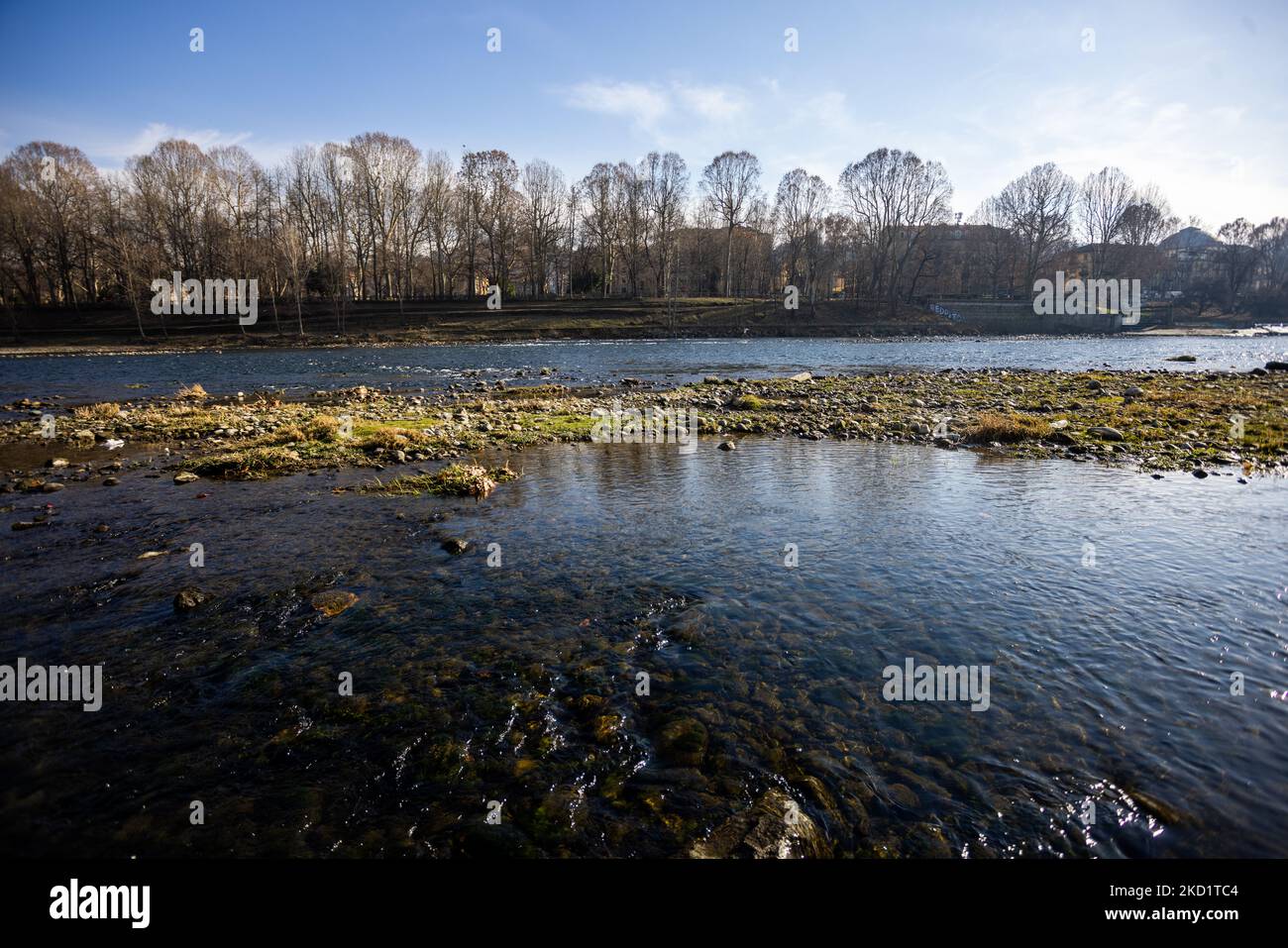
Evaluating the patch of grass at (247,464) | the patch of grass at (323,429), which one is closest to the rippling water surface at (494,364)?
the patch of grass at (323,429)

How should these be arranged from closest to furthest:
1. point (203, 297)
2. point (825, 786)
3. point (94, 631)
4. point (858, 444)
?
point (825, 786)
point (94, 631)
point (858, 444)
point (203, 297)

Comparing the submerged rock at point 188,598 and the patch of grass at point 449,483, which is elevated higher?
the patch of grass at point 449,483

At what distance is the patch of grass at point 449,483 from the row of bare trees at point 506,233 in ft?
205

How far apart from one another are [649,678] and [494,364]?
36522 millimetres

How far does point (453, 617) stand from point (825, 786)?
4298mm

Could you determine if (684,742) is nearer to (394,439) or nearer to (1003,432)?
(394,439)

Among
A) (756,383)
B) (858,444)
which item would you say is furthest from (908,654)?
(756,383)

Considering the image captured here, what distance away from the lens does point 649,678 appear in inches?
231

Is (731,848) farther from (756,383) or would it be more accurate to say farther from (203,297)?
(203,297)

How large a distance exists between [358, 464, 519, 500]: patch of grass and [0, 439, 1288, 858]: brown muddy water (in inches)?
40.1

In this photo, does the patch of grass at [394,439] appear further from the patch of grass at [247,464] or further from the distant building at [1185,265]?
the distant building at [1185,265]

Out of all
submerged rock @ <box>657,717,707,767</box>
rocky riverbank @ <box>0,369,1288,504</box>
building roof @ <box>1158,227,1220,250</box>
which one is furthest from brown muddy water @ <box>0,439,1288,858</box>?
building roof @ <box>1158,227,1220,250</box>

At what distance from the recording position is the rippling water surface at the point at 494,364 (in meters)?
31.0
